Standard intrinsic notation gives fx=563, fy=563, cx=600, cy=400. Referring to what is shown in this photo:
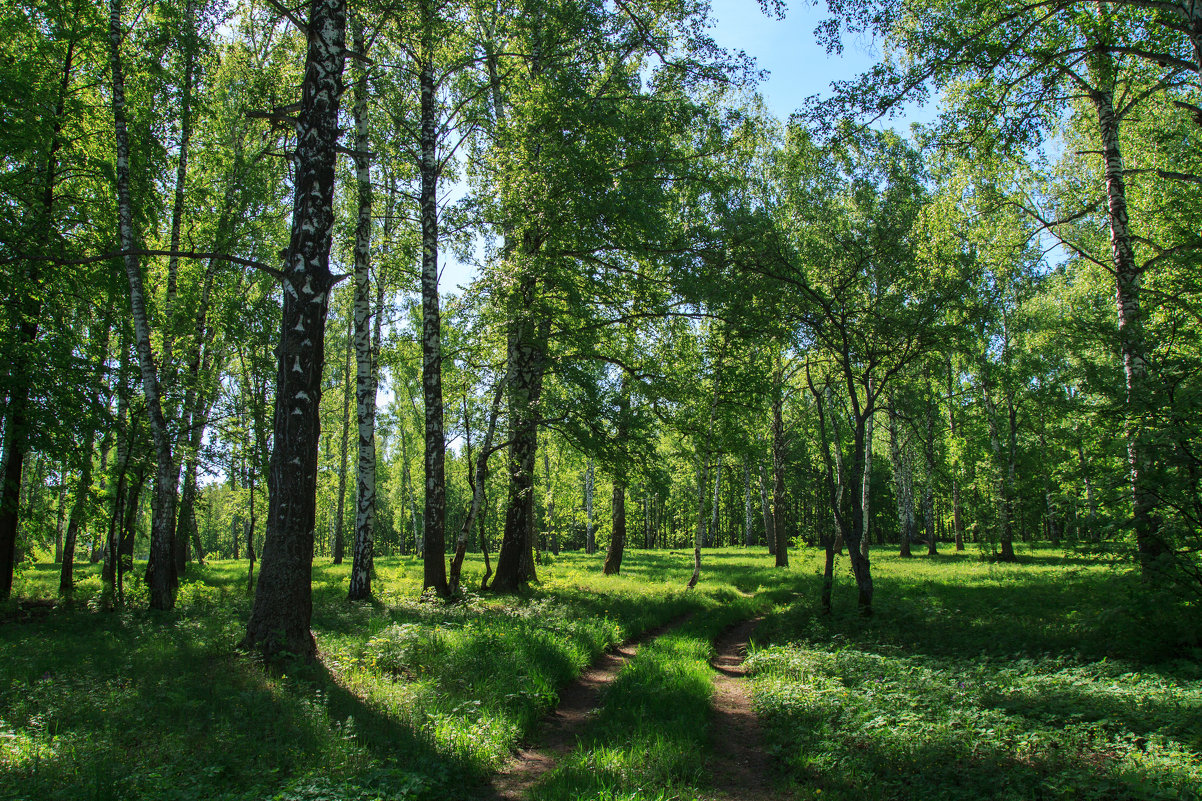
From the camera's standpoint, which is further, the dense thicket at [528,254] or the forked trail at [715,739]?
the dense thicket at [528,254]

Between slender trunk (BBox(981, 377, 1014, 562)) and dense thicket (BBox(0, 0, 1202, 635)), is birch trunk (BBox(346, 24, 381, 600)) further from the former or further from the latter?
slender trunk (BBox(981, 377, 1014, 562))

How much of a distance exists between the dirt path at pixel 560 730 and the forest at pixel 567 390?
0.07 meters

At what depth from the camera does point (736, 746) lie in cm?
586

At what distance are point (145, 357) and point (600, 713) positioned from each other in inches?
414

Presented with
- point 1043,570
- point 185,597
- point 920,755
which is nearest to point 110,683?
point 920,755

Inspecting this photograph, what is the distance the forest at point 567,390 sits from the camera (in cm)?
501

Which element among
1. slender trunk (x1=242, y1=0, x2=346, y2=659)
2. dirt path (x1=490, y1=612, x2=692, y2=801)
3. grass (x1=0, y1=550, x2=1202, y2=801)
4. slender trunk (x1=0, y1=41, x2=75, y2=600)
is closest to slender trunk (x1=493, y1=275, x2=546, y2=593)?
grass (x1=0, y1=550, x2=1202, y2=801)

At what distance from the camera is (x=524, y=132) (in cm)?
1184

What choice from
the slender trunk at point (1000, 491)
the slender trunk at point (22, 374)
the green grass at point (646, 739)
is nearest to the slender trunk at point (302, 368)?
the green grass at point (646, 739)

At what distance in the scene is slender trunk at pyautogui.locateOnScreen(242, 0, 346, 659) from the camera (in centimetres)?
658

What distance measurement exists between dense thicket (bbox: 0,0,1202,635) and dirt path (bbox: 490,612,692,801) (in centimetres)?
311

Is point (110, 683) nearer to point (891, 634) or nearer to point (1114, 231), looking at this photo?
point (891, 634)

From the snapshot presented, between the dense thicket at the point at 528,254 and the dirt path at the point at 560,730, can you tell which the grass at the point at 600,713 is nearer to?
the dirt path at the point at 560,730

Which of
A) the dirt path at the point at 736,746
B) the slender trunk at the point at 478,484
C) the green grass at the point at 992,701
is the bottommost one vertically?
the dirt path at the point at 736,746
